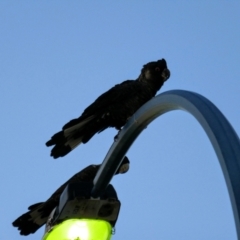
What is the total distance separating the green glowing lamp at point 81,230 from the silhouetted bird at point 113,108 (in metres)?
1.32

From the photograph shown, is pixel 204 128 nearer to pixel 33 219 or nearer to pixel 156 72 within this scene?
pixel 33 219

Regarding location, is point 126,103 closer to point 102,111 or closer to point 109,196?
point 102,111

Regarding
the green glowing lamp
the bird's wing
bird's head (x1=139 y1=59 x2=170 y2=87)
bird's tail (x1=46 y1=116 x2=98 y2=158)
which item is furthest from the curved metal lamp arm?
bird's head (x1=139 y1=59 x2=170 y2=87)

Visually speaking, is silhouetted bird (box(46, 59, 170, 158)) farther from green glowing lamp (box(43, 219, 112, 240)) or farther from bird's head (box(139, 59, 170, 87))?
green glowing lamp (box(43, 219, 112, 240))

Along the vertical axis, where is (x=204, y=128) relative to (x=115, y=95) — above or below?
below

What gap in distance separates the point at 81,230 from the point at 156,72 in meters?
3.42

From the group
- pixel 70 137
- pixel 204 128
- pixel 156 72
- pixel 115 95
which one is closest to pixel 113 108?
pixel 115 95

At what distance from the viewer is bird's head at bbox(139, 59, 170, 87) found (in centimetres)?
655

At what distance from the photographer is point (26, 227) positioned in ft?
15.3

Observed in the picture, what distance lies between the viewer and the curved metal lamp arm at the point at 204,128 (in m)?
2.18

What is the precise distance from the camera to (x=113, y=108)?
6016 mm

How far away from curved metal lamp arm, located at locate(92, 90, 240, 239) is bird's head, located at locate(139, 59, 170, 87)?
2.97 meters

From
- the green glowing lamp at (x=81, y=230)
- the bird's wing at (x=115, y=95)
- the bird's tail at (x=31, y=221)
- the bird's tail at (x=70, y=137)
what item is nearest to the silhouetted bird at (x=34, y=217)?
the bird's tail at (x=31, y=221)

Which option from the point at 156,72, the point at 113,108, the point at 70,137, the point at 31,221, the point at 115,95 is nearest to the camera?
the point at 31,221
